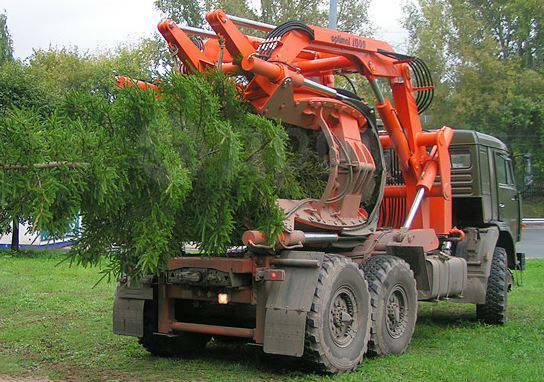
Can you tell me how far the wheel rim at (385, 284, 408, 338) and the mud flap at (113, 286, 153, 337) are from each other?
8.67 feet

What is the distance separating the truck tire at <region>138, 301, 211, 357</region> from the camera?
8.43 meters

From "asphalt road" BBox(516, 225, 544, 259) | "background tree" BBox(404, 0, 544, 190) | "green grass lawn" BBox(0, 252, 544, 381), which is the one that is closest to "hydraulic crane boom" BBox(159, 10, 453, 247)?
"green grass lawn" BBox(0, 252, 544, 381)

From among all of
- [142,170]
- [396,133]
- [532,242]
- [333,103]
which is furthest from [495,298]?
[532,242]

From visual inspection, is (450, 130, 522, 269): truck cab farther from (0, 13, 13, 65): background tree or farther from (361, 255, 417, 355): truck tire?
(0, 13, 13, 65): background tree

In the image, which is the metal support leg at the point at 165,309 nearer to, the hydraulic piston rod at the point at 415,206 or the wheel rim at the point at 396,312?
the wheel rim at the point at 396,312

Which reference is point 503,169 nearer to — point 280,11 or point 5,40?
point 280,11

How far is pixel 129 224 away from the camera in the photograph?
21.5 ft

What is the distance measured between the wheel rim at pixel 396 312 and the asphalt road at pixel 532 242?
49.3 feet

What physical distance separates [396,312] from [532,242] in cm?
2098

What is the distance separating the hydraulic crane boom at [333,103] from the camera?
7.78 meters

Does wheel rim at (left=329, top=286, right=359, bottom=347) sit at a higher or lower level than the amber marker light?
lower

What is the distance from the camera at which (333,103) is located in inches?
333

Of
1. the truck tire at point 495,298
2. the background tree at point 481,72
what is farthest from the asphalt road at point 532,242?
the truck tire at point 495,298

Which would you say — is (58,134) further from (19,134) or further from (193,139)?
(193,139)
